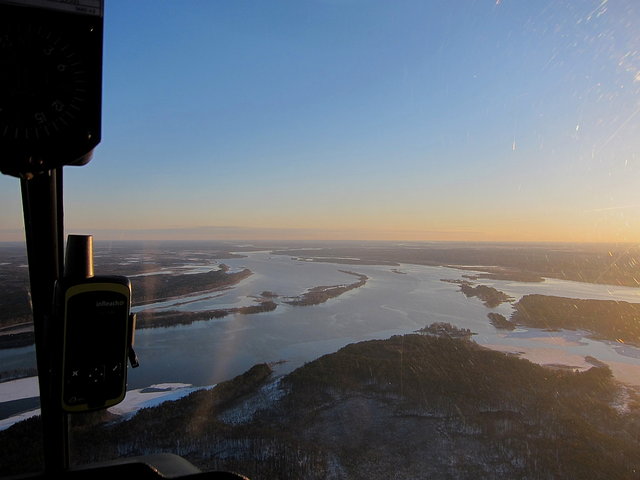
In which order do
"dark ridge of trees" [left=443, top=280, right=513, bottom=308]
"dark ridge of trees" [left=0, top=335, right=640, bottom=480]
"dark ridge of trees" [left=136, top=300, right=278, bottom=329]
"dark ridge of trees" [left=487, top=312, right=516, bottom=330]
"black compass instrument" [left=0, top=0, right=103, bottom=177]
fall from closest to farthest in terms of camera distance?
1. "black compass instrument" [left=0, top=0, right=103, bottom=177]
2. "dark ridge of trees" [left=0, top=335, right=640, bottom=480]
3. "dark ridge of trees" [left=136, top=300, right=278, bottom=329]
4. "dark ridge of trees" [left=487, top=312, right=516, bottom=330]
5. "dark ridge of trees" [left=443, top=280, right=513, bottom=308]

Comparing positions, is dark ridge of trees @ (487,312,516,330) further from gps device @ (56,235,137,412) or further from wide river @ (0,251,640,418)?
gps device @ (56,235,137,412)

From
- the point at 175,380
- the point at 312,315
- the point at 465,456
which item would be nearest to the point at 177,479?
the point at 465,456

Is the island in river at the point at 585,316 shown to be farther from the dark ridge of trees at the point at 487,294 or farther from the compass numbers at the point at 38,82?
the compass numbers at the point at 38,82

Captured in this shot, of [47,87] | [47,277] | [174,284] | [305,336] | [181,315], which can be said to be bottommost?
[305,336]

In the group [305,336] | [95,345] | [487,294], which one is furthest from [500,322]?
[95,345]

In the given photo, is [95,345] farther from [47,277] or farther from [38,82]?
[38,82]

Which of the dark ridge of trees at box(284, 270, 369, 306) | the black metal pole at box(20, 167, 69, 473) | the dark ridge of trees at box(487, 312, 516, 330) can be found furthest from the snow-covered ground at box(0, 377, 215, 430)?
the dark ridge of trees at box(487, 312, 516, 330)

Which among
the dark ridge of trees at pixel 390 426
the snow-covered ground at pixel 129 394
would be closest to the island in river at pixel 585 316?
the dark ridge of trees at pixel 390 426
